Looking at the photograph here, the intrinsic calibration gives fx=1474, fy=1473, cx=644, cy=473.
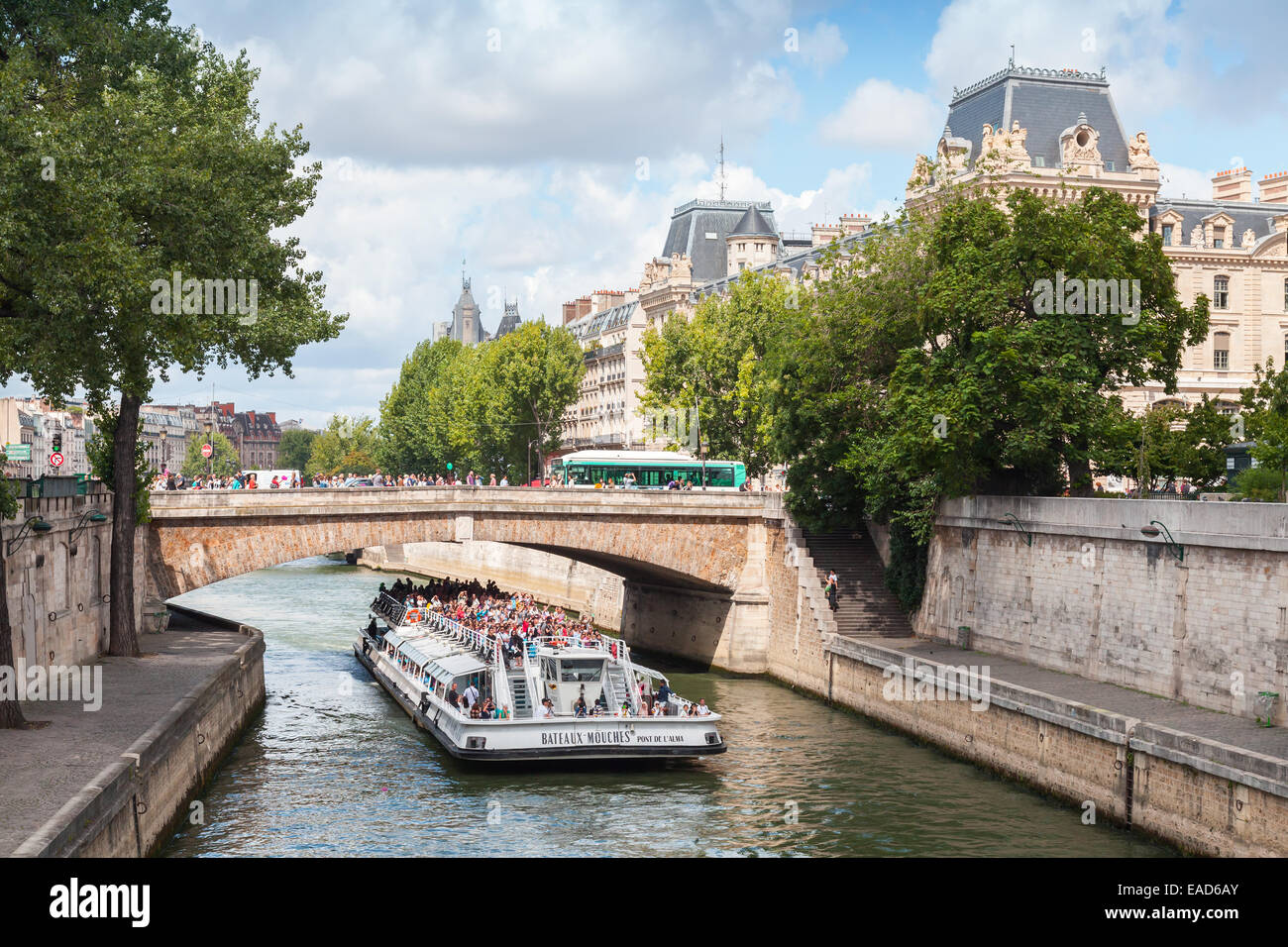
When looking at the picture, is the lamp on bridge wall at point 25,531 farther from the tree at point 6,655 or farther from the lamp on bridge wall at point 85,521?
the lamp on bridge wall at point 85,521

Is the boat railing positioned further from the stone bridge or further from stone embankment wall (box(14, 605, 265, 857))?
stone embankment wall (box(14, 605, 265, 857))

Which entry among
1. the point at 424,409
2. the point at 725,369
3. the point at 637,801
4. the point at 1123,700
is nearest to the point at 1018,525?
the point at 1123,700

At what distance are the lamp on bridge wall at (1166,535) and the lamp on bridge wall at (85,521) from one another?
27.6 metres

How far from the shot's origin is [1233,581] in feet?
108

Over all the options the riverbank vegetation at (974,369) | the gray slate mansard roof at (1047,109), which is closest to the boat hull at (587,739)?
the riverbank vegetation at (974,369)

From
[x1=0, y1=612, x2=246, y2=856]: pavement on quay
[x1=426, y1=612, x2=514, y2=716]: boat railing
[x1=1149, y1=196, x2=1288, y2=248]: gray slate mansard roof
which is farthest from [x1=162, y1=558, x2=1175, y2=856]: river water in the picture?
[x1=1149, y1=196, x2=1288, y2=248]: gray slate mansard roof

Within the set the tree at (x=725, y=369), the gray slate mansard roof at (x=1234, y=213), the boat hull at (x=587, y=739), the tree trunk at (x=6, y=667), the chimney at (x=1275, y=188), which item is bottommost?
the boat hull at (x=587, y=739)

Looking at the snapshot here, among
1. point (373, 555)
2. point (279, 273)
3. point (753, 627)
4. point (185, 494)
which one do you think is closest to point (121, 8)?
point (279, 273)

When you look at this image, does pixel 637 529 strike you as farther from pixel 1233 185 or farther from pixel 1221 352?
pixel 1233 185

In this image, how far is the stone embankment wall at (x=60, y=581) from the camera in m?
33.6

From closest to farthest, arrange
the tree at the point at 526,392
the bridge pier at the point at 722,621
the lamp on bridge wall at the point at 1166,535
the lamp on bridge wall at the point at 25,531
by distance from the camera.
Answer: the lamp on bridge wall at the point at 25,531 → the lamp on bridge wall at the point at 1166,535 → the bridge pier at the point at 722,621 → the tree at the point at 526,392

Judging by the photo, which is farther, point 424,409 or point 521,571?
point 424,409

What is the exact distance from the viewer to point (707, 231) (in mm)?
129625

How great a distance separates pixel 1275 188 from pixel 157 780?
75.4 m
